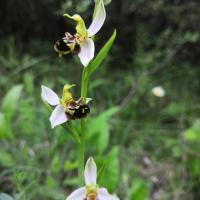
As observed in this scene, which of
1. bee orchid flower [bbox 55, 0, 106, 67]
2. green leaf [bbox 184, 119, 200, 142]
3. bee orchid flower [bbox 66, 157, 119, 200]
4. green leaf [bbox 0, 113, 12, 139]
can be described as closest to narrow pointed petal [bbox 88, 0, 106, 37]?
bee orchid flower [bbox 55, 0, 106, 67]

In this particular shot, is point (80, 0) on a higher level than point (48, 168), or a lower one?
higher

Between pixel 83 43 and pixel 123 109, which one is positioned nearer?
pixel 83 43

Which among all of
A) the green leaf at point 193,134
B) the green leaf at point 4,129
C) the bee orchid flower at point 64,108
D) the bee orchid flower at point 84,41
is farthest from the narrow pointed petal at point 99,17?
the green leaf at point 193,134

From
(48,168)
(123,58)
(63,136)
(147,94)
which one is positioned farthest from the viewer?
(123,58)

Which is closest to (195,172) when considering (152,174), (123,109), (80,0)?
(152,174)

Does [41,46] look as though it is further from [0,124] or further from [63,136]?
[63,136]
